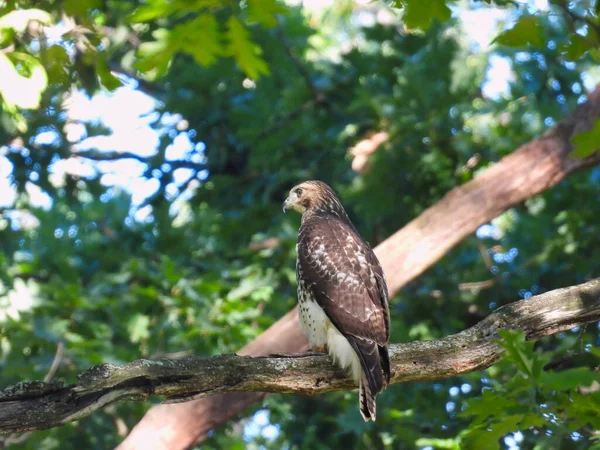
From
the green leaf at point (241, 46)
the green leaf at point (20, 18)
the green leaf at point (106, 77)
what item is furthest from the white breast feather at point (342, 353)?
the green leaf at point (20, 18)

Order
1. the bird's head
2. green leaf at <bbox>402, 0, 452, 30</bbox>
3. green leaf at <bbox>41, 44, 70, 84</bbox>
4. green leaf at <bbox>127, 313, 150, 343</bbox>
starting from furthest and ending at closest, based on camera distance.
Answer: green leaf at <bbox>127, 313, 150, 343</bbox>
the bird's head
green leaf at <bbox>41, 44, 70, 84</bbox>
green leaf at <bbox>402, 0, 452, 30</bbox>

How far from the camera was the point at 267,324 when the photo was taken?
8.79 metres

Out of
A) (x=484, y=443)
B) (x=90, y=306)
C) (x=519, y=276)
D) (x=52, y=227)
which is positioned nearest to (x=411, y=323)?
(x=519, y=276)

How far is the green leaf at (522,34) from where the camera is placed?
438cm

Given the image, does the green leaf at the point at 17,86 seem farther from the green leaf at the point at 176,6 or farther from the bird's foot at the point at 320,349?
the bird's foot at the point at 320,349

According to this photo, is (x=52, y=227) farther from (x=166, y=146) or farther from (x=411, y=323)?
(x=411, y=323)

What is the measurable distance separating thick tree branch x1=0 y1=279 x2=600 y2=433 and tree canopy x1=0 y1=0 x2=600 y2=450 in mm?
1527

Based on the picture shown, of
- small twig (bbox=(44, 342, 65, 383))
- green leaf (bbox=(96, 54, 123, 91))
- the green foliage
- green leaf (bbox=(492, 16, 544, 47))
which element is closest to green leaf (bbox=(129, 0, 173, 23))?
green leaf (bbox=(96, 54, 123, 91))

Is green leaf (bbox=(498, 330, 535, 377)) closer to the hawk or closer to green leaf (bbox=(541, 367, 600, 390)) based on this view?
green leaf (bbox=(541, 367, 600, 390))

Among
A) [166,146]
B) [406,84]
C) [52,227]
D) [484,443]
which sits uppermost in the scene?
[166,146]

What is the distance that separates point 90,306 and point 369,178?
2.80 meters

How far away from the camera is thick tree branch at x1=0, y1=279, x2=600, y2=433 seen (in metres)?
3.43

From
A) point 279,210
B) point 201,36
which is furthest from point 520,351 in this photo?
point 279,210

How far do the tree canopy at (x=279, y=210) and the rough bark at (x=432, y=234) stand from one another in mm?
21
